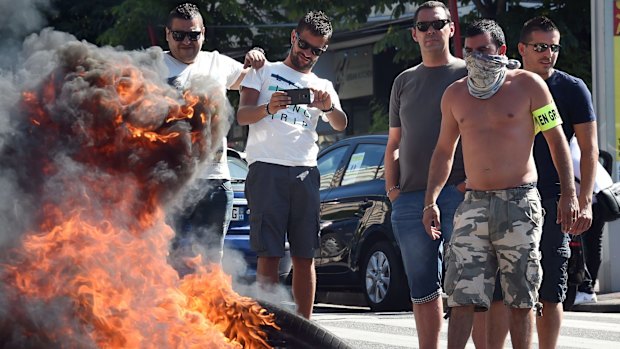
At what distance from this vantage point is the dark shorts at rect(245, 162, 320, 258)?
7.16 metres

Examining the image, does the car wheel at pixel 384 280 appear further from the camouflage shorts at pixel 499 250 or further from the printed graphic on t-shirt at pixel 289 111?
the camouflage shorts at pixel 499 250

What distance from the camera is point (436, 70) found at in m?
6.81

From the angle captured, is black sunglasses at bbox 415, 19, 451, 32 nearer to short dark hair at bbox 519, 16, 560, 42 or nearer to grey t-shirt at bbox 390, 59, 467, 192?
grey t-shirt at bbox 390, 59, 467, 192

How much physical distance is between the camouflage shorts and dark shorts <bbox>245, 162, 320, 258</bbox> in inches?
53.2

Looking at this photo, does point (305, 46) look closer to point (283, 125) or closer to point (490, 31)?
point (283, 125)

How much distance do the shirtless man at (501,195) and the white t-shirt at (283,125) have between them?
4.30ft

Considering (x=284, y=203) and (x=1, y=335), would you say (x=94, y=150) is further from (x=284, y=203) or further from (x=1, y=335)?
(x=284, y=203)

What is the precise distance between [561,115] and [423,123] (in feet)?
2.50

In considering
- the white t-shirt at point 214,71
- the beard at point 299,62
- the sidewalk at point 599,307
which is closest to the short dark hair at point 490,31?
the beard at point 299,62

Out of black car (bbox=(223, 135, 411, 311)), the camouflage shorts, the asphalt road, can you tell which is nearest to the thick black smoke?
the camouflage shorts

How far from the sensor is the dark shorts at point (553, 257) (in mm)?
6539

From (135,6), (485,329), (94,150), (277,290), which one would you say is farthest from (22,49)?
(135,6)

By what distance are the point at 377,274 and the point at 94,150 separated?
8044 mm

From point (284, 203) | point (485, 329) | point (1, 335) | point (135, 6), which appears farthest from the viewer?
point (135, 6)
